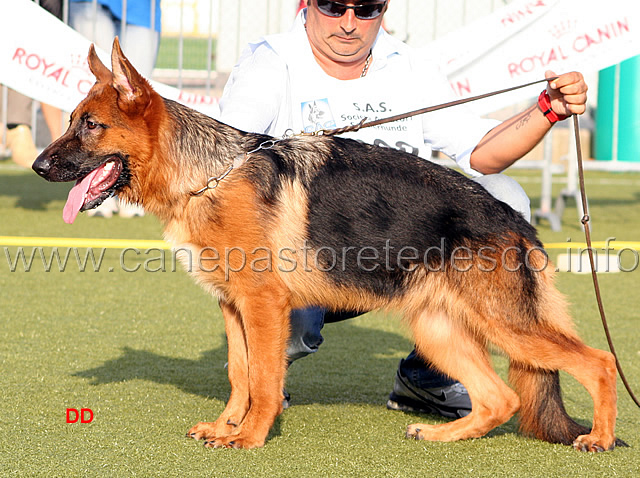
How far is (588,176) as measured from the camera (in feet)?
48.4

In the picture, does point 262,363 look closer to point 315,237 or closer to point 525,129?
point 315,237

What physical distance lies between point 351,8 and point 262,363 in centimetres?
165

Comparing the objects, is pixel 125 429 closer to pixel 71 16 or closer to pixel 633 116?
pixel 71 16

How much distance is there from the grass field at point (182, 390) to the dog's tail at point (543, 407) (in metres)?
0.06

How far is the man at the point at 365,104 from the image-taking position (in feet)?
11.6

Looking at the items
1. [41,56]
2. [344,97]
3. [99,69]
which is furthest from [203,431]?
[41,56]

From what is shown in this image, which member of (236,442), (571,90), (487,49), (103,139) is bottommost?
(236,442)

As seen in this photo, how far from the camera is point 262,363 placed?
2.96 m

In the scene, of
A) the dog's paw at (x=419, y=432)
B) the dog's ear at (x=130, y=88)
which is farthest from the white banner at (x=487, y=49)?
the dog's paw at (x=419, y=432)

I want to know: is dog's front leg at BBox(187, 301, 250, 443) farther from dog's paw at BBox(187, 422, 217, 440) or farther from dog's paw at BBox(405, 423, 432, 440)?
dog's paw at BBox(405, 423, 432, 440)

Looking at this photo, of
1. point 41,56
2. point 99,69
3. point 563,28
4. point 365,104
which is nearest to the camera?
point 99,69

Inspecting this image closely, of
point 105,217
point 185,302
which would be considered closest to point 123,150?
point 185,302

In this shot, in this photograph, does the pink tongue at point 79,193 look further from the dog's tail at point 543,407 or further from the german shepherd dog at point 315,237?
the dog's tail at point 543,407

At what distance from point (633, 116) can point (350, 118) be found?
8.62 metres
